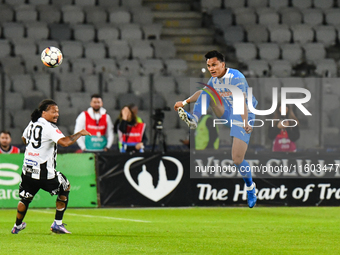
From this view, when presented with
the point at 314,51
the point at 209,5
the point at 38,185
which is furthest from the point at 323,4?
the point at 38,185

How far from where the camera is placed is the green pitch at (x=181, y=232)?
691cm

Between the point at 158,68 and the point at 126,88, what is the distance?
9.59 ft

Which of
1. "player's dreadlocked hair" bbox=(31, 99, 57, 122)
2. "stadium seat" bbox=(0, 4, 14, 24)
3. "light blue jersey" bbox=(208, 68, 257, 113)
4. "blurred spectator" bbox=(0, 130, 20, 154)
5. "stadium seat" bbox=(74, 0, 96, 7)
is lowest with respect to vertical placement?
"blurred spectator" bbox=(0, 130, 20, 154)

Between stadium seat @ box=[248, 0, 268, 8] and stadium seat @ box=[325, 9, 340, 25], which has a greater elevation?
stadium seat @ box=[248, 0, 268, 8]

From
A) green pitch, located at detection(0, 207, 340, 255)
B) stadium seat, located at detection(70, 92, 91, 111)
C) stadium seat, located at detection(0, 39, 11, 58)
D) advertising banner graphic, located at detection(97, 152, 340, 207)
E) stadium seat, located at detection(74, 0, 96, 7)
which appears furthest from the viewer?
stadium seat, located at detection(74, 0, 96, 7)

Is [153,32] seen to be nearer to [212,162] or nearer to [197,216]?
[212,162]

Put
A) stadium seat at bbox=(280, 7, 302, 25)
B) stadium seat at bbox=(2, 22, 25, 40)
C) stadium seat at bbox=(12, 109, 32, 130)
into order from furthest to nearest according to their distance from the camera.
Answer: stadium seat at bbox=(280, 7, 302, 25), stadium seat at bbox=(2, 22, 25, 40), stadium seat at bbox=(12, 109, 32, 130)

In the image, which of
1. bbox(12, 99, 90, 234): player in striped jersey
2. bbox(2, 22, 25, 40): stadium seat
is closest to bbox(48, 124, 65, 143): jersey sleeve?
bbox(12, 99, 90, 234): player in striped jersey

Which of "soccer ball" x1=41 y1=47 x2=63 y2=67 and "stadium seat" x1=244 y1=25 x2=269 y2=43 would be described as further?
"stadium seat" x1=244 y1=25 x2=269 y2=43

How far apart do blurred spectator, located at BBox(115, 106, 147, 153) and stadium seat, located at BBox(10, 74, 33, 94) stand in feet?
10.0

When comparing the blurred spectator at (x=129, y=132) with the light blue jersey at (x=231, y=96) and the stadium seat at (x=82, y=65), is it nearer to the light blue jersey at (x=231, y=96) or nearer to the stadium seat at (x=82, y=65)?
the light blue jersey at (x=231, y=96)

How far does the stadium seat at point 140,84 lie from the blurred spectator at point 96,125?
7.11 ft

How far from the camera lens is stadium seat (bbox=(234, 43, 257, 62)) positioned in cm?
1906

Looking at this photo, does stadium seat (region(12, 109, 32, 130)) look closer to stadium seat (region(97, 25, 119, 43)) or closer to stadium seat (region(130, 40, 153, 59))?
stadium seat (region(130, 40, 153, 59))
